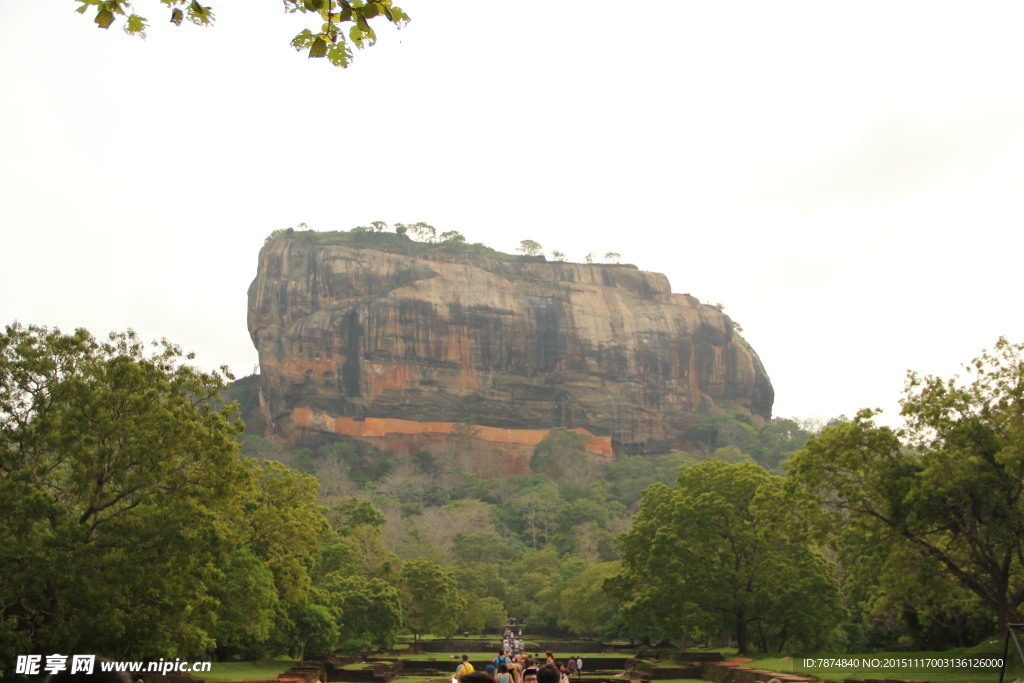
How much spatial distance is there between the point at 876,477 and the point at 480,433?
79.4 meters

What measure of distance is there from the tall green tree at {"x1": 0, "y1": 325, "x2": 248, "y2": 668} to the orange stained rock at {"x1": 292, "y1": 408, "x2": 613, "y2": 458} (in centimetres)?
7802

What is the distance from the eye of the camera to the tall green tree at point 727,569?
2948 cm

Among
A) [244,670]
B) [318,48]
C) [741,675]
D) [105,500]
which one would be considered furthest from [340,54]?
[244,670]

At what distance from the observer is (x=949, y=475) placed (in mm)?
19672

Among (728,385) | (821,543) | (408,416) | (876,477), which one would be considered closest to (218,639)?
(821,543)

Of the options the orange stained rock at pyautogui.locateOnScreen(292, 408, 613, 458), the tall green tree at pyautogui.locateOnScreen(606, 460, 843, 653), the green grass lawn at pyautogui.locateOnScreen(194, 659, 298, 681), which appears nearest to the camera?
the green grass lawn at pyautogui.locateOnScreen(194, 659, 298, 681)

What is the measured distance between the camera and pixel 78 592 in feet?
57.7

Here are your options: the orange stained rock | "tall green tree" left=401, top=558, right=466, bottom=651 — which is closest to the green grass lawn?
"tall green tree" left=401, top=558, right=466, bottom=651

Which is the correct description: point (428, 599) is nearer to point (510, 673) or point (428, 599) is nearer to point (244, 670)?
point (244, 670)

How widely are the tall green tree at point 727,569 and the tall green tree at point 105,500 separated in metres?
16.9

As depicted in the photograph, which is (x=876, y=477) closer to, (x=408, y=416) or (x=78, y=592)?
(x=78, y=592)

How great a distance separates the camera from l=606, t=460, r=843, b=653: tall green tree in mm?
29484

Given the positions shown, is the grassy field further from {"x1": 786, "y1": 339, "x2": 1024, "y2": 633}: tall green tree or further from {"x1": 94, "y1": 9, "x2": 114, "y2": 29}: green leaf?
{"x1": 94, "y1": 9, "x2": 114, "y2": 29}: green leaf

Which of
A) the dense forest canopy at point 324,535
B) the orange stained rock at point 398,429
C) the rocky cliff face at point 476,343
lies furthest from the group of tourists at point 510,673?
the rocky cliff face at point 476,343
